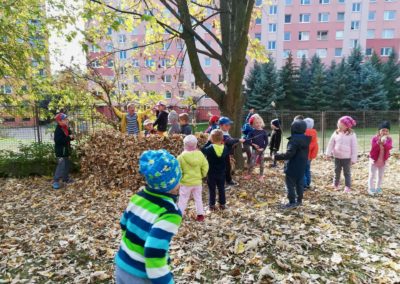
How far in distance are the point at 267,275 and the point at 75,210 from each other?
13.5 ft

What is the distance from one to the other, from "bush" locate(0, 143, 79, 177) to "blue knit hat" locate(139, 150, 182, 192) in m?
7.56

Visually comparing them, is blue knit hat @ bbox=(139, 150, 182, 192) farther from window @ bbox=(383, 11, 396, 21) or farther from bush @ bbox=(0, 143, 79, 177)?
window @ bbox=(383, 11, 396, 21)

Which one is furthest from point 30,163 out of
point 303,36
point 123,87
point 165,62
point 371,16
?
point 371,16

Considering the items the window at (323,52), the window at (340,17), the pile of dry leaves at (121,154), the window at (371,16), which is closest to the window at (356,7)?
the window at (340,17)

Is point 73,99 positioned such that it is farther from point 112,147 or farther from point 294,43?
point 294,43

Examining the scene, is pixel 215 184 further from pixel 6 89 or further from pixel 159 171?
pixel 6 89

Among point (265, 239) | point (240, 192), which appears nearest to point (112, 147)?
point (240, 192)

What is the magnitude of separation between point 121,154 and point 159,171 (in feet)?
18.7

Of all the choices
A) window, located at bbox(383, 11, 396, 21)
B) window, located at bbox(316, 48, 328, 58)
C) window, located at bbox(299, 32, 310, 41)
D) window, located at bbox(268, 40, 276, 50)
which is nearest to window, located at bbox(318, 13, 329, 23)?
window, located at bbox(299, 32, 310, 41)

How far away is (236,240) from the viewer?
4344 mm

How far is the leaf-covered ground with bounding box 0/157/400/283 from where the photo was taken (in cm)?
367

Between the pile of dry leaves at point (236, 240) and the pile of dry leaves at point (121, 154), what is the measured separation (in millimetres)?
479

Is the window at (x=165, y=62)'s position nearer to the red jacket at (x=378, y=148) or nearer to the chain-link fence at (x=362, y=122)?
the chain-link fence at (x=362, y=122)

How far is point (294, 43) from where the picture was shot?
42.2 metres
